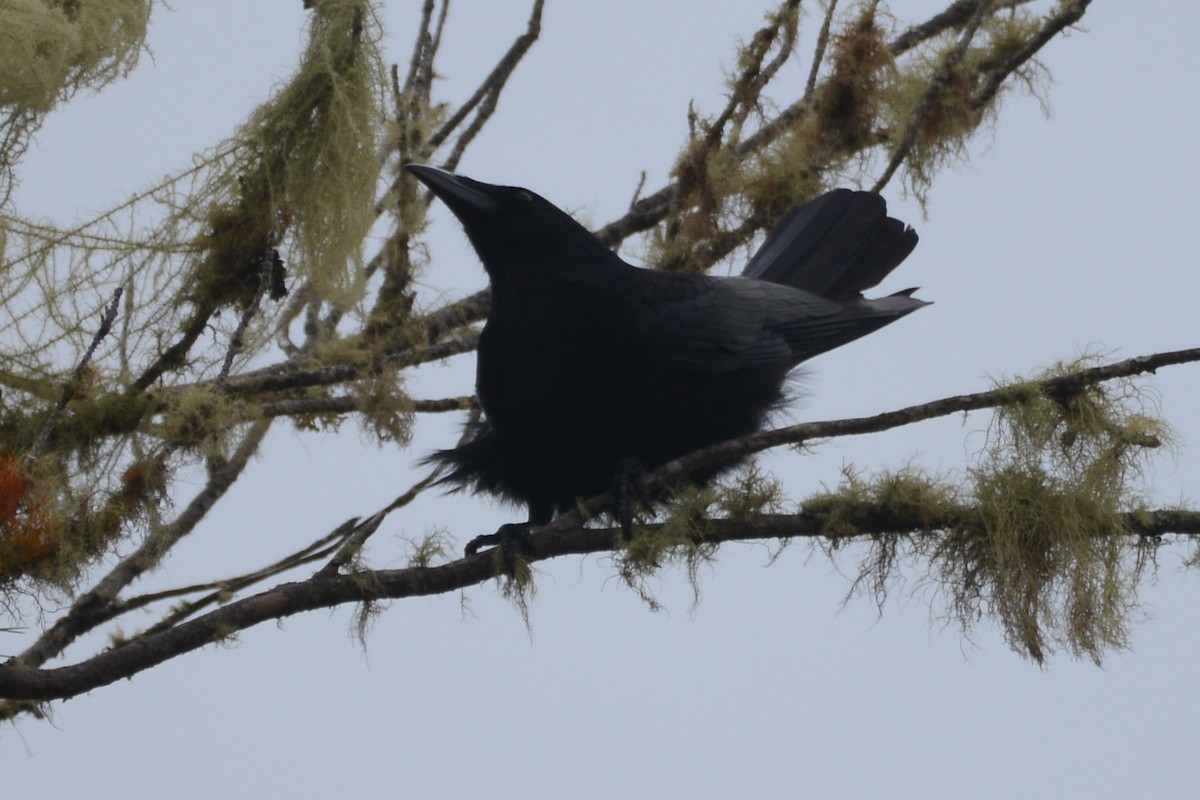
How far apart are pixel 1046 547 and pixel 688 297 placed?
5.12 ft

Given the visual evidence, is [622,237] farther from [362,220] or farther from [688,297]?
[362,220]

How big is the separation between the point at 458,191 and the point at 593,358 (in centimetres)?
71

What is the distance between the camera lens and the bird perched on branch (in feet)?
12.9

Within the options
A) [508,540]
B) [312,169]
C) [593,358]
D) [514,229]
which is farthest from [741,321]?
[312,169]

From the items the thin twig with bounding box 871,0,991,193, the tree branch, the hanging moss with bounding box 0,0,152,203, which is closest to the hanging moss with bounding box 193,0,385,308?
the hanging moss with bounding box 0,0,152,203

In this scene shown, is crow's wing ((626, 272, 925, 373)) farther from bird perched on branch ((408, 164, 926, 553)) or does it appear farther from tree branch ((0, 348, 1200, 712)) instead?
tree branch ((0, 348, 1200, 712))

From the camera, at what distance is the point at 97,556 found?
3100mm

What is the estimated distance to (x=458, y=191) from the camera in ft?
13.7

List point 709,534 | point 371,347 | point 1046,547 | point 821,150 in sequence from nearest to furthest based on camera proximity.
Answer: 1. point 1046,547
2. point 709,534
3. point 371,347
4. point 821,150

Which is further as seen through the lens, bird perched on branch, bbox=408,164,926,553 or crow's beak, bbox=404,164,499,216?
crow's beak, bbox=404,164,499,216

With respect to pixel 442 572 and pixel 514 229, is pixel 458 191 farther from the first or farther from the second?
pixel 442 572

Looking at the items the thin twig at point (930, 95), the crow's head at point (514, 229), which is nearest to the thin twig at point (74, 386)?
→ the crow's head at point (514, 229)

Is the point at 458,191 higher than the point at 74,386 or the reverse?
higher

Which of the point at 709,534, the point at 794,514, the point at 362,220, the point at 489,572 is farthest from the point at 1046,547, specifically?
the point at 362,220
